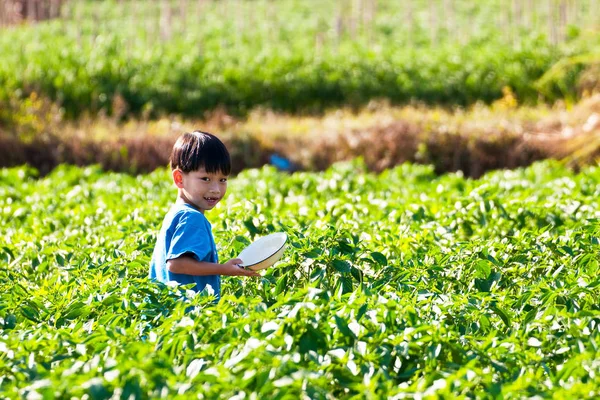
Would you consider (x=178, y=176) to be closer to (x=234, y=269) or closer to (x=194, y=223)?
(x=194, y=223)

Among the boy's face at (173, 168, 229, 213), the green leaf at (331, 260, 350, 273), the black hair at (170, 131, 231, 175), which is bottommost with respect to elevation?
the green leaf at (331, 260, 350, 273)

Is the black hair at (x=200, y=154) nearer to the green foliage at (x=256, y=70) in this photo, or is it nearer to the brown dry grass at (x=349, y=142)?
the brown dry grass at (x=349, y=142)

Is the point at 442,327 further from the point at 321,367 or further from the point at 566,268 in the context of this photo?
the point at 566,268

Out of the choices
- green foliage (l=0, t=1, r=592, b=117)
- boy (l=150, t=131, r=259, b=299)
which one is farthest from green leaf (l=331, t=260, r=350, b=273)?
green foliage (l=0, t=1, r=592, b=117)

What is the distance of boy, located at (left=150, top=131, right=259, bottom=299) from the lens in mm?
4348

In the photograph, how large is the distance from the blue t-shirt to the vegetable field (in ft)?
0.51

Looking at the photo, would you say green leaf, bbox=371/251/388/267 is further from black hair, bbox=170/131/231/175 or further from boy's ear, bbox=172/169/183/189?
boy's ear, bbox=172/169/183/189

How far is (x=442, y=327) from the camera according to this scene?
362 centimetres

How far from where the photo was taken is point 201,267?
14.2 feet

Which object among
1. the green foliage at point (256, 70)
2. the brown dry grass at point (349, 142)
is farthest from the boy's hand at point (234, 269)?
the green foliage at point (256, 70)

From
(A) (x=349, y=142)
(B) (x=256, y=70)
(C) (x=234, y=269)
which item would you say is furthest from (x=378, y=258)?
(B) (x=256, y=70)

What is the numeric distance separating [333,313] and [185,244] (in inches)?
38.3

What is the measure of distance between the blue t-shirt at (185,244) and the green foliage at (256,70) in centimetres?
1293

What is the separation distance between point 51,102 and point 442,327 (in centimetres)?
1532
